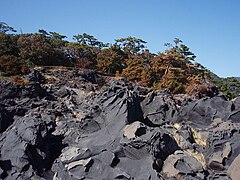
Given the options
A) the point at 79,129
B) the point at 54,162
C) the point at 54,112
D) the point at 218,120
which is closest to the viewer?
the point at 54,162

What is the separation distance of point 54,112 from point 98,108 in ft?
12.8

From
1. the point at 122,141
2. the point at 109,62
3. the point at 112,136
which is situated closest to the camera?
the point at 122,141

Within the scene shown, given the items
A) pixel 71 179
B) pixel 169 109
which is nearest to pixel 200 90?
pixel 169 109

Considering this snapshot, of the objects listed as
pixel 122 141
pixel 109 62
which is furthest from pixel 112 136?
pixel 109 62

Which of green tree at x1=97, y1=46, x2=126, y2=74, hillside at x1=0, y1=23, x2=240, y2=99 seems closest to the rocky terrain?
hillside at x1=0, y1=23, x2=240, y2=99

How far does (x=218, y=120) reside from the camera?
548 inches

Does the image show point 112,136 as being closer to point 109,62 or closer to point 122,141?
point 122,141

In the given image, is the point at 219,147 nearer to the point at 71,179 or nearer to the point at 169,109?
the point at 169,109

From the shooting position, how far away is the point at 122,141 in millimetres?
10211

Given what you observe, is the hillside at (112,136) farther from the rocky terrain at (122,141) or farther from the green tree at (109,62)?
the green tree at (109,62)

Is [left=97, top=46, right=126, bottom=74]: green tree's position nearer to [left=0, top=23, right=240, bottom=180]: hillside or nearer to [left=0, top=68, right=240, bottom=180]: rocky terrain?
[left=0, top=23, right=240, bottom=180]: hillside

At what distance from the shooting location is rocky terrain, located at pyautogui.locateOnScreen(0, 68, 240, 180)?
977cm

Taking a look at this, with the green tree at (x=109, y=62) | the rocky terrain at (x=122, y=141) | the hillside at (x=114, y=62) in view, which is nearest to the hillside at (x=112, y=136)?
the rocky terrain at (x=122, y=141)

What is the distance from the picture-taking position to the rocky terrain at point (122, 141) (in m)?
9.77
